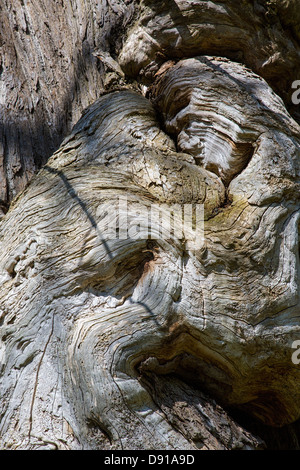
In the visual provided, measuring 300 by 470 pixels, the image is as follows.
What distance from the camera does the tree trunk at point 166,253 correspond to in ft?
5.67

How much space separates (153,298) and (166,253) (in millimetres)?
212

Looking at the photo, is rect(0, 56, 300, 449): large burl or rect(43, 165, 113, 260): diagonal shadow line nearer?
rect(0, 56, 300, 449): large burl

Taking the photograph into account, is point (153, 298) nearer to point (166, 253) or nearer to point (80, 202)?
point (166, 253)

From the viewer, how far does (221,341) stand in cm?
184

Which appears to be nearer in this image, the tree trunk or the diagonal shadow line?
the tree trunk

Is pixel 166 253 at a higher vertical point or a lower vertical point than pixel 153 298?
higher

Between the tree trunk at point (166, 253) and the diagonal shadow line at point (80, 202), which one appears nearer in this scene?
the tree trunk at point (166, 253)

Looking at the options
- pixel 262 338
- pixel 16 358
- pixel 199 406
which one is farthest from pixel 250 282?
pixel 16 358

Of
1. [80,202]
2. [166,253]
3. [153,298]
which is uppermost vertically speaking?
[80,202]

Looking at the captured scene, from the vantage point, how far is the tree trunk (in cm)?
173

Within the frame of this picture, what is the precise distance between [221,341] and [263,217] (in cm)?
63

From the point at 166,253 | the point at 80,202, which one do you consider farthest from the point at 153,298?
the point at 80,202

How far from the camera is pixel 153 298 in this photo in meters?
1.80

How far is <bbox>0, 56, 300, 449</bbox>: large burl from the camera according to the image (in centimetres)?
171
